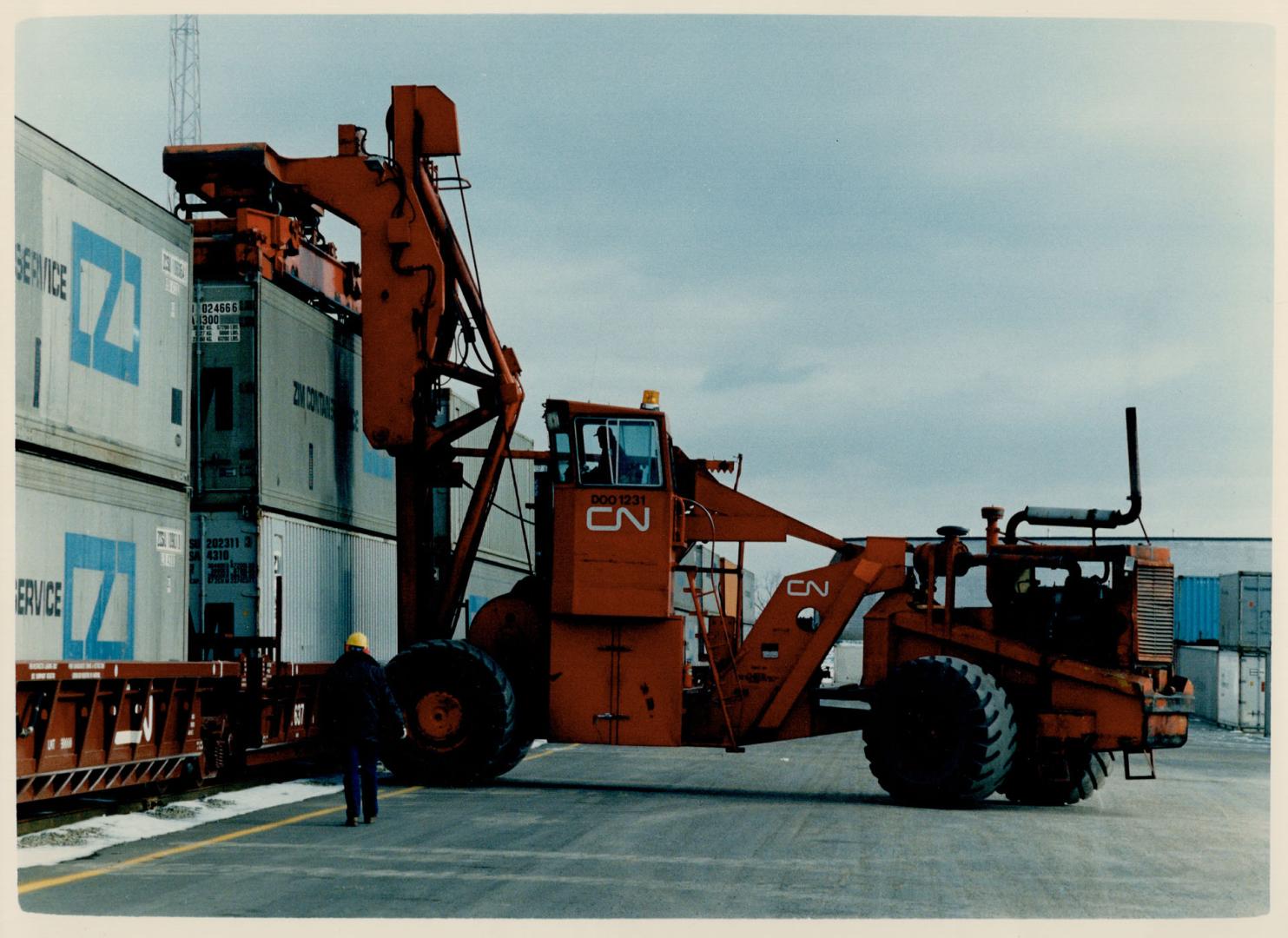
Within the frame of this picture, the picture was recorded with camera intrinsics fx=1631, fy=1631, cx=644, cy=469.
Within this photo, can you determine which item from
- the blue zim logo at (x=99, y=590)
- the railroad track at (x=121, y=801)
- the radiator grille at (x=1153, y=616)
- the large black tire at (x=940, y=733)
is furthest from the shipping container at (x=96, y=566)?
the radiator grille at (x=1153, y=616)

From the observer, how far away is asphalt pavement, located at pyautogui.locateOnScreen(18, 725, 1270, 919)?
1010cm

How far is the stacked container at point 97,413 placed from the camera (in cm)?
1289

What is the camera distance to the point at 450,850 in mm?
12500

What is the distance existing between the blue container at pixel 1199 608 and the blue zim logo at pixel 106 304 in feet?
135

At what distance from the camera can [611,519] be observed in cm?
1816

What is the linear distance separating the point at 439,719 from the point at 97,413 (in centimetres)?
576

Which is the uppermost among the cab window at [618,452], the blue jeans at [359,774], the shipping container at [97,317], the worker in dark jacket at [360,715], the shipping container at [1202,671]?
the shipping container at [97,317]

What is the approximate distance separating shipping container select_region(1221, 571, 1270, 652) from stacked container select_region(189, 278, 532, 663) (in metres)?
25.8

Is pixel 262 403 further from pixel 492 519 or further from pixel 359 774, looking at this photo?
pixel 492 519

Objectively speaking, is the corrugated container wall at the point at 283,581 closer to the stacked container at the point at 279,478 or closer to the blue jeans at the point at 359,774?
the stacked container at the point at 279,478

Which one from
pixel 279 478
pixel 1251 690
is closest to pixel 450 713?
pixel 279 478

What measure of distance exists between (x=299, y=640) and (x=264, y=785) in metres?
1.93

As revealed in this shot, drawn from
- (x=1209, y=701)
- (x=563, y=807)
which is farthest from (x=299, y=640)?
(x=1209, y=701)

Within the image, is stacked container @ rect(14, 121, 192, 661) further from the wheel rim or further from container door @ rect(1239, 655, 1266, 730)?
container door @ rect(1239, 655, 1266, 730)
